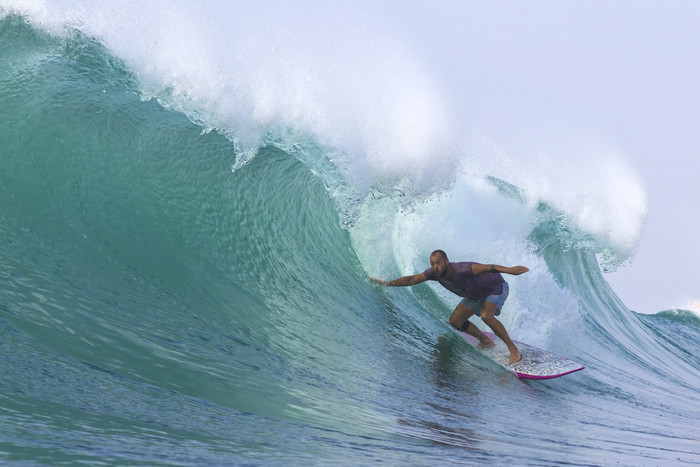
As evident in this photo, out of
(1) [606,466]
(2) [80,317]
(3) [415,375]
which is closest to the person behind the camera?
(1) [606,466]

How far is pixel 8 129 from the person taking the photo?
6.82 metres

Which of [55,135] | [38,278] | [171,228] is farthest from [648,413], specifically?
[55,135]

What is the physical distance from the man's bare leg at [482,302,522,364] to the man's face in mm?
607

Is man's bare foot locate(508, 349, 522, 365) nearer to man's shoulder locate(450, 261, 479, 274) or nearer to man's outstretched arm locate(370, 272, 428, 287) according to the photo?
man's shoulder locate(450, 261, 479, 274)

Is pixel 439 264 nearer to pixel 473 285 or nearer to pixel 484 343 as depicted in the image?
pixel 473 285

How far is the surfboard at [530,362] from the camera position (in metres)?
6.41

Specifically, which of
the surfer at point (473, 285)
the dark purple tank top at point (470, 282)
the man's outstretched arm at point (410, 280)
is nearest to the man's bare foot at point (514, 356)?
the surfer at point (473, 285)

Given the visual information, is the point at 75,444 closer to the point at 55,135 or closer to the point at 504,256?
the point at 55,135

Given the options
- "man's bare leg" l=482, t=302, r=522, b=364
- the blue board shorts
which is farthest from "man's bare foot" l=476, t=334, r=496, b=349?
the blue board shorts

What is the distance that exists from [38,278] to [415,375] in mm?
2806

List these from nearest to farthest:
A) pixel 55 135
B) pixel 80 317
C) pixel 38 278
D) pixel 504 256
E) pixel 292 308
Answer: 1. pixel 80 317
2. pixel 38 278
3. pixel 292 308
4. pixel 55 135
5. pixel 504 256

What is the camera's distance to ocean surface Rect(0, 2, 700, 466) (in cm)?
304

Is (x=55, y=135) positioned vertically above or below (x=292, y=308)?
above

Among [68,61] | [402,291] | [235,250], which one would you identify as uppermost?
[68,61]
